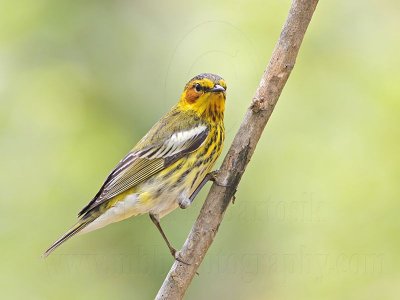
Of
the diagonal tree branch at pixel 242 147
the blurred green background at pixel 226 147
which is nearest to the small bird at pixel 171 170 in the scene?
the blurred green background at pixel 226 147

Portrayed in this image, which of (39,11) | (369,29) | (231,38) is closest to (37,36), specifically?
(39,11)

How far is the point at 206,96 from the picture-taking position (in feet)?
13.4

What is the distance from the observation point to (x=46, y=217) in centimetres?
445

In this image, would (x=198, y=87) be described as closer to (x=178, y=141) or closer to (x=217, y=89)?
(x=217, y=89)

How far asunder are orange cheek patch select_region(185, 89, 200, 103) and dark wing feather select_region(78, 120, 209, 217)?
180 millimetres

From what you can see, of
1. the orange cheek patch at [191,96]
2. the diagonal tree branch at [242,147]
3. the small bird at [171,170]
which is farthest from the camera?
the orange cheek patch at [191,96]

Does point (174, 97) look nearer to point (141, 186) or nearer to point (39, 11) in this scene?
point (141, 186)

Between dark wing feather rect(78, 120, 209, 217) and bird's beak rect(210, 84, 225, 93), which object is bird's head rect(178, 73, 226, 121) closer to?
bird's beak rect(210, 84, 225, 93)

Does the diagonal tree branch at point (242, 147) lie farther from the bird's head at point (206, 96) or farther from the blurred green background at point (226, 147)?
the blurred green background at point (226, 147)

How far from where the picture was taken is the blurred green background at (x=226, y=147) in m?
4.26

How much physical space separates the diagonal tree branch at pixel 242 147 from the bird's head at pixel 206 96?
0.65m

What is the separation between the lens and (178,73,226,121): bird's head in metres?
3.95

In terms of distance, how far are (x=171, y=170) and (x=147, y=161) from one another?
0.19 meters

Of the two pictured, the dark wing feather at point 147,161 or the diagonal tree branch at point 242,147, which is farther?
the dark wing feather at point 147,161
